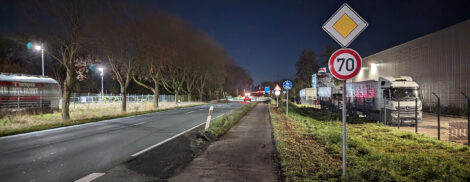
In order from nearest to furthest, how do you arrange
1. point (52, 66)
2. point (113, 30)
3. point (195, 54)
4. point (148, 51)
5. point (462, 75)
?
point (462, 75)
point (113, 30)
point (148, 51)
point (195, 54)
point (52, 66)

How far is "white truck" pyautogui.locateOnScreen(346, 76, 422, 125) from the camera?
15.1m

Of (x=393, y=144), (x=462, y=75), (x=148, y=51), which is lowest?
(x=393, y=144)

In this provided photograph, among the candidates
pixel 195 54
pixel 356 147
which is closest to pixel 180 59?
pixel 195 54

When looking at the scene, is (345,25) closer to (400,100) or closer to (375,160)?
(375,160)

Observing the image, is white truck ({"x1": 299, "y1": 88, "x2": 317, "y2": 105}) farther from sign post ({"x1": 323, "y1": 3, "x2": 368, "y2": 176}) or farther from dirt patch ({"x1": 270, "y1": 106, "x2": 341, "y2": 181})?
sign post ({"x1": 323, "y1": 3, "x2": 368, "y2": 176})

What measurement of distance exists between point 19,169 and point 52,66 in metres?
50.3

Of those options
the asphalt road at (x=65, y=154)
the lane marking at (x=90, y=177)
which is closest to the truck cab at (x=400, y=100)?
the asphalt road at (x=65, y=154)

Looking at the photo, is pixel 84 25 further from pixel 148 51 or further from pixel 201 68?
pixel 201 68

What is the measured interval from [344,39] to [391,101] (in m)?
12.8

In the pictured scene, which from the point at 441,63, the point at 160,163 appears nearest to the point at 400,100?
the point at 441,63

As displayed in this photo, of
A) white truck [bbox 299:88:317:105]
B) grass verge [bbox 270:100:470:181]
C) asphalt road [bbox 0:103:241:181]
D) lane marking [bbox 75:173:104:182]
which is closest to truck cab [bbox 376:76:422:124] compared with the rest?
grass verge [bbox 270:100:470:181]

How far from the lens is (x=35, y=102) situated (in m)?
21.8

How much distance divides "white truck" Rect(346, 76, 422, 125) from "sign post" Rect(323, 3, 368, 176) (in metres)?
10.1

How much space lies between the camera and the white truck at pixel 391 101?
15.1 meters
